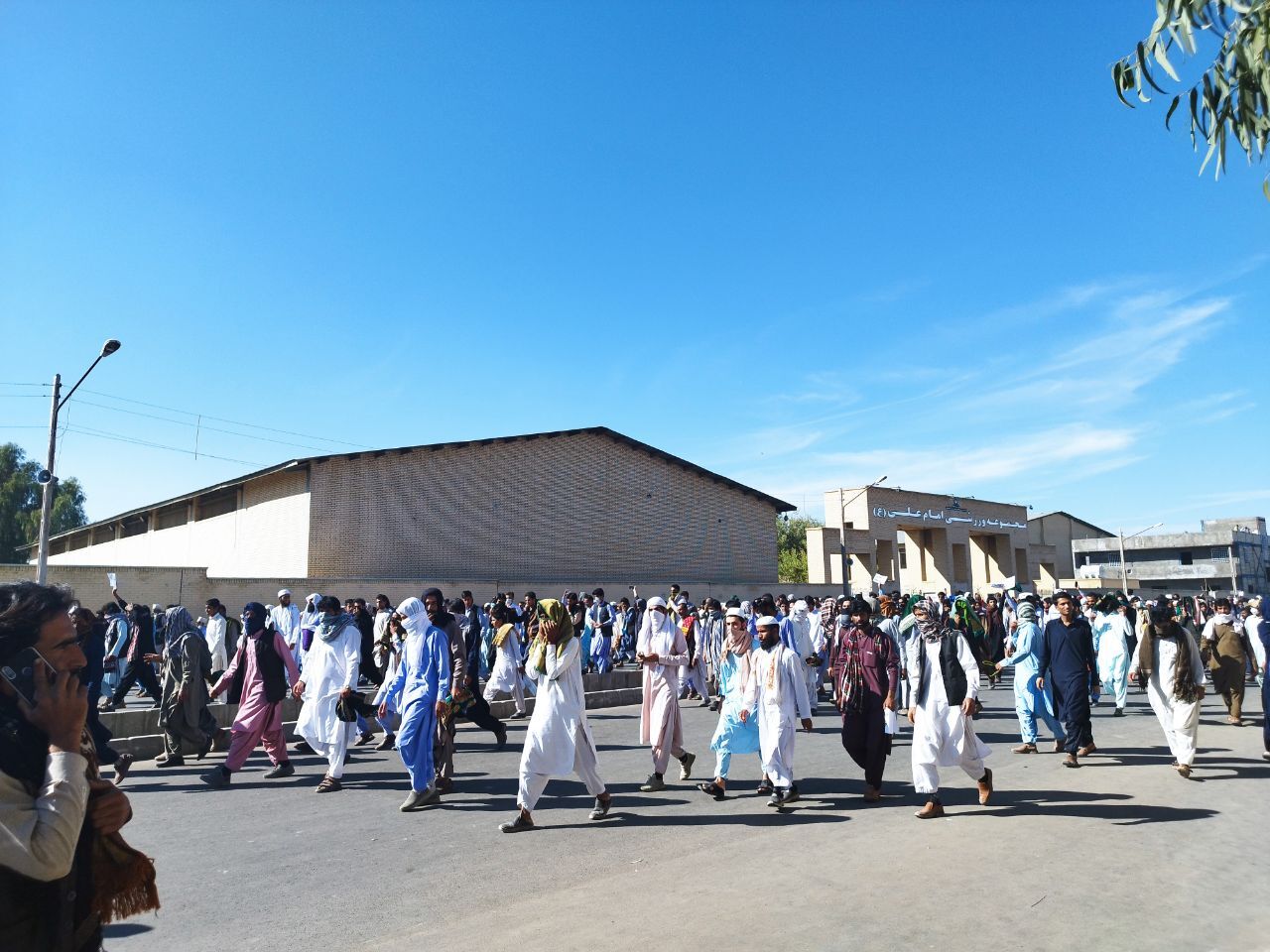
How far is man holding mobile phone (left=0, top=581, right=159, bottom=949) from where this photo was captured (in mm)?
2070

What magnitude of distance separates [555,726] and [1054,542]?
2769 inches

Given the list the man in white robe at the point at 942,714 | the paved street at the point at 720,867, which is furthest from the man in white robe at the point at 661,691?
the man in white robe at the point at 942,714

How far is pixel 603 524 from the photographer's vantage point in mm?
37562

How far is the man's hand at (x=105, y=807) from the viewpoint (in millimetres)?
2260

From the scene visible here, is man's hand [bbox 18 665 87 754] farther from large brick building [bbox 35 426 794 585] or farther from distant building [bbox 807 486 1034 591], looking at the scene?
distant building [bbox 807 486 1034 591]

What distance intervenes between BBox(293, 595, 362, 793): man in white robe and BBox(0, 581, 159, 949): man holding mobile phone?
6.61 meters

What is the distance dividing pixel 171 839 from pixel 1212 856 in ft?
24.9

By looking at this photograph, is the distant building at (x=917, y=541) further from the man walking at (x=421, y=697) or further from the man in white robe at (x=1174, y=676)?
the man walking at (x=421, y=697)

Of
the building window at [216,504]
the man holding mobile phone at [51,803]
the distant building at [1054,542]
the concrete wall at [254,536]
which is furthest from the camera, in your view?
the distant building at [1054,542]

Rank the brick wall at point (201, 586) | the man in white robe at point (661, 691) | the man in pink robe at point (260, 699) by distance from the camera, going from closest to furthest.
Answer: the man in white robe at point (661, 691) < the man in pink robe at point (260, 699) < the brick wall at point (201, 586)

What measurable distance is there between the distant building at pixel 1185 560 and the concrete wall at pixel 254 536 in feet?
187

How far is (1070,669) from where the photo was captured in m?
10.1

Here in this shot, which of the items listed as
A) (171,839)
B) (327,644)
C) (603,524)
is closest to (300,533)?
(603,524)

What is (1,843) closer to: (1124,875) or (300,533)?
(1124,875)
